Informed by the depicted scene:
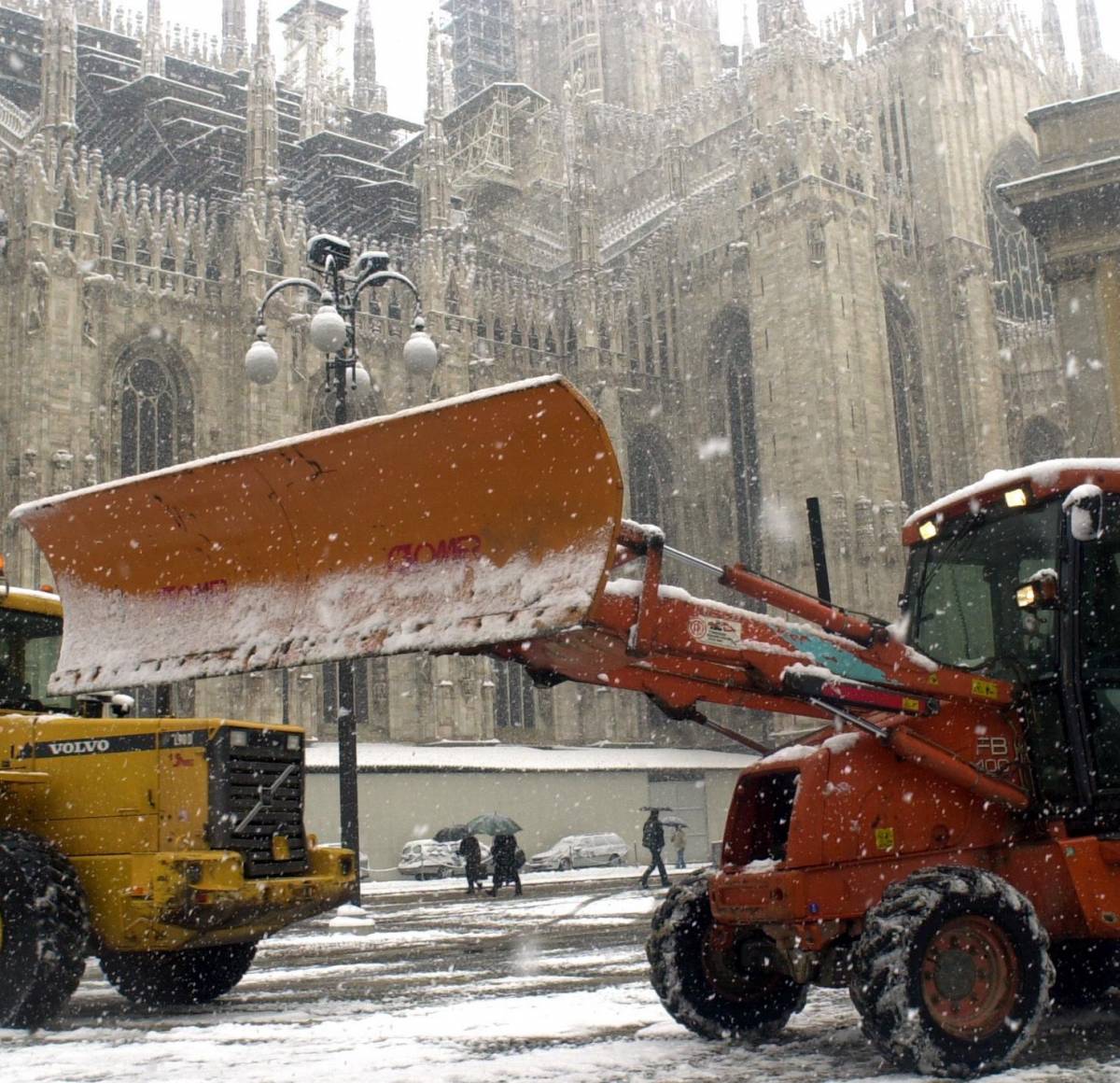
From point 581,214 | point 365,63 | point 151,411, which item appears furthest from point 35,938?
point 365,63

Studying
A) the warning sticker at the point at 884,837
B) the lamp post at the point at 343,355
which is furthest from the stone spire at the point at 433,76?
the warning sticker at the point at 884,837

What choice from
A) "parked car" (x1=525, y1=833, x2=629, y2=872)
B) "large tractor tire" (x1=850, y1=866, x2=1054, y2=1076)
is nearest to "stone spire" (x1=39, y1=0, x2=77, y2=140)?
"parked car" (x1=525, y1=833, x2=629, y2=872)

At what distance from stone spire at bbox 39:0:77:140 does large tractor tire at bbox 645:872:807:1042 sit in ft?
103

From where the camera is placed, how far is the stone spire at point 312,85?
45.0 metres

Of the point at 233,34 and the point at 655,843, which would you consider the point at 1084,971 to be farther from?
the point at 233,34

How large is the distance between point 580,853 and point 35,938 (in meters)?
26.0

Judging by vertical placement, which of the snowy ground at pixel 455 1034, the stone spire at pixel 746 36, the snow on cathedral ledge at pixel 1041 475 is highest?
the stone spire at pixel 746 36

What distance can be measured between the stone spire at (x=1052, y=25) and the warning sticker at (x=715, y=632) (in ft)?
192

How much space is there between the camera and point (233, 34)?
159 ft

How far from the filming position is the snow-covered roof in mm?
31312

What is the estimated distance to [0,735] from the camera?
8078 millimetres

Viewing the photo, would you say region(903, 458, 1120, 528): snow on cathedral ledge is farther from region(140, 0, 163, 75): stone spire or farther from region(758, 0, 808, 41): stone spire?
region(140, 0, 163, 75): stone spire

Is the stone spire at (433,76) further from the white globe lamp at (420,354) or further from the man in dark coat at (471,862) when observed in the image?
the white globe lamp at (420,354)

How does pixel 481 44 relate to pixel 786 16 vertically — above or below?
above
